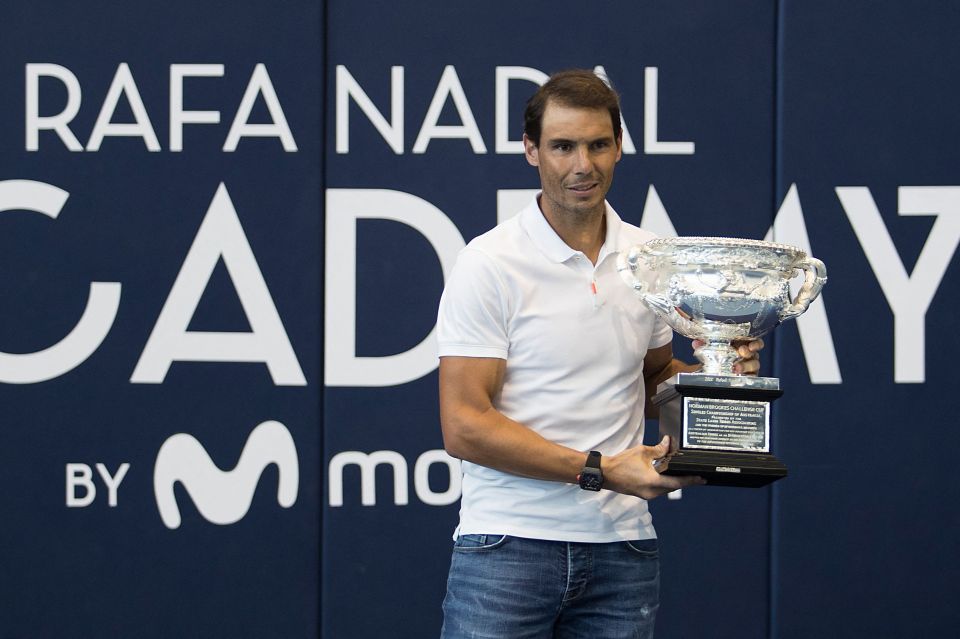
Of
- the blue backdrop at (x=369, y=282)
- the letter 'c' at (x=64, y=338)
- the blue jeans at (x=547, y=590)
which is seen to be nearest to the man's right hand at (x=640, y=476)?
the blue jeans at (x=547, y=590)

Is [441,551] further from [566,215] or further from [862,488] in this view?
[566,215]

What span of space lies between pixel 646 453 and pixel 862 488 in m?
1.35

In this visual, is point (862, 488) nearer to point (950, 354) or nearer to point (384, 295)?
point (950, 354)

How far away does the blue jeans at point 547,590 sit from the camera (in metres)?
1.46

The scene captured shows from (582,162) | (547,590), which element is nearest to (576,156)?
(582,162)

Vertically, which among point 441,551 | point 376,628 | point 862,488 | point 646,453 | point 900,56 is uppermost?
point 900,56

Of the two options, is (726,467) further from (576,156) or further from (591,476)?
(576,156)

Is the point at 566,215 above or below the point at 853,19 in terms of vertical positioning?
below

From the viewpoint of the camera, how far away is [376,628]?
2.56 m

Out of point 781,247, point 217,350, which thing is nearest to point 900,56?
point 781,247

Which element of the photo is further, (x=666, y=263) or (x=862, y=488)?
(x=862, y=488)

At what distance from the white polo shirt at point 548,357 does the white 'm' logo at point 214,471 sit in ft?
3.65

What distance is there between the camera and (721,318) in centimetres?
153

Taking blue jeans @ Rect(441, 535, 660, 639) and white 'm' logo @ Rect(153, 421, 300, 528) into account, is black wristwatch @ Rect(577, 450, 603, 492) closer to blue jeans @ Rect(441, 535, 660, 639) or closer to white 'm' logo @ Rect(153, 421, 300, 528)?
blue jeans @ Rect(441, 535, 660, 639)
